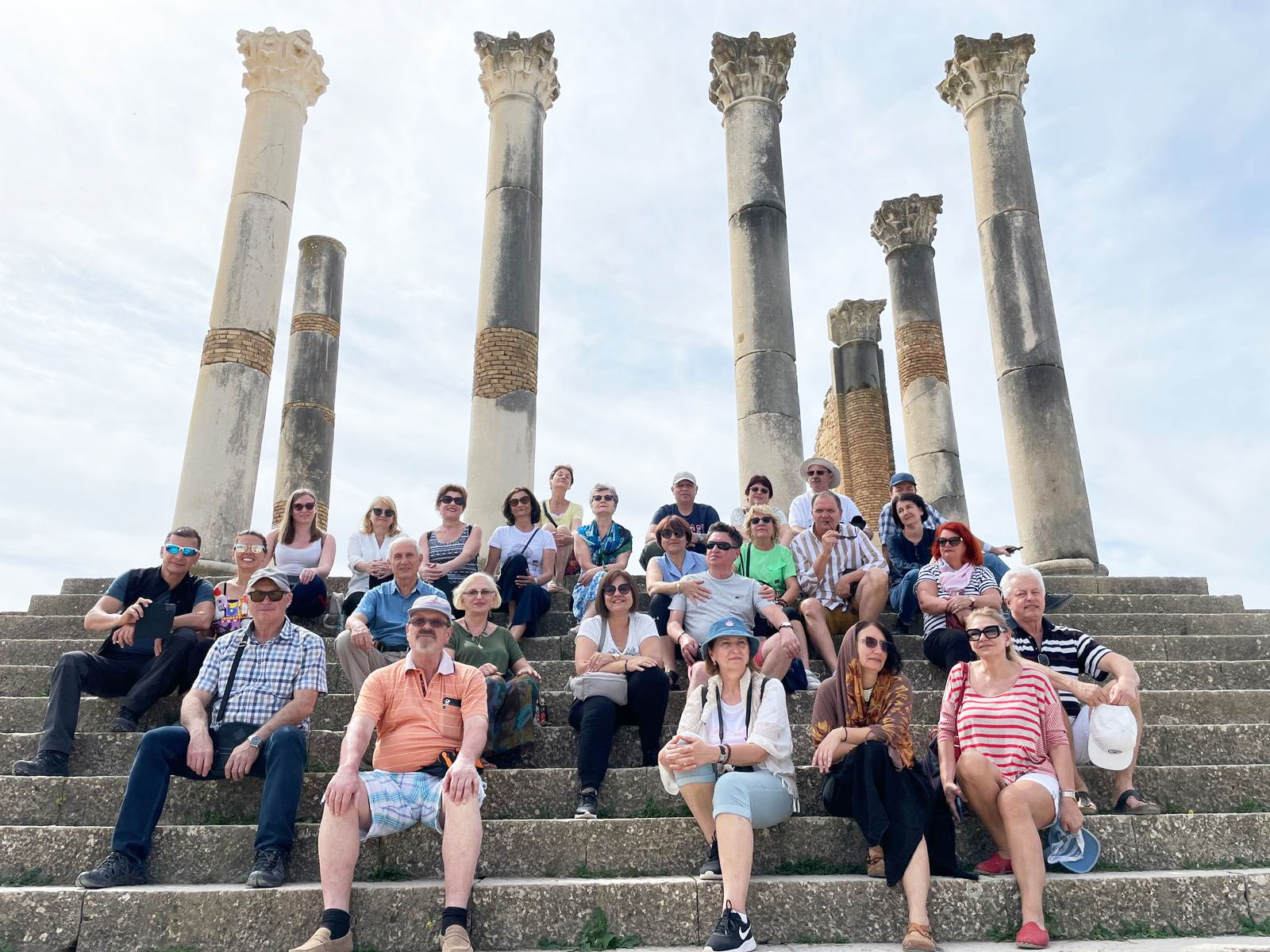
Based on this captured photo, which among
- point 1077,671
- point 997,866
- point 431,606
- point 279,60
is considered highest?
point 279,60

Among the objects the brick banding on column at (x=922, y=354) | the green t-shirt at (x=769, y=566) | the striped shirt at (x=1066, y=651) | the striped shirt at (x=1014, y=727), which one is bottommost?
the striped shirt at (x=1014, y=727)

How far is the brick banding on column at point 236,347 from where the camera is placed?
12.2 metres

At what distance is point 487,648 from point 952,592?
3341mm

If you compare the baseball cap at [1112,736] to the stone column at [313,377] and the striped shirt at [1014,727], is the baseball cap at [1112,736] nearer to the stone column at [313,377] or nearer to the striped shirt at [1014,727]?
the striped shirt at [1014,727]

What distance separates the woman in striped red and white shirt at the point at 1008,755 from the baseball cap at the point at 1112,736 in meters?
0.32

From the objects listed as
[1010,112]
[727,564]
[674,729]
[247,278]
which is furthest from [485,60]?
[674,729]

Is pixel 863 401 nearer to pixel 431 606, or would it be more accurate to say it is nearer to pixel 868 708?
pixel 868 708

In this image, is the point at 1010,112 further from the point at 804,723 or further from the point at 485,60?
the point at 804,723

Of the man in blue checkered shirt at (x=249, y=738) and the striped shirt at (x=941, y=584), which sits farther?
the striped shirt at (x=941, y=584)

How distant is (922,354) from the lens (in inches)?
701

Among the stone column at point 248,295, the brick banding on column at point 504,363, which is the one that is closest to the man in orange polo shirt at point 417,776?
the stone column at point 248,295

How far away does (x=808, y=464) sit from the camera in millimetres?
8312

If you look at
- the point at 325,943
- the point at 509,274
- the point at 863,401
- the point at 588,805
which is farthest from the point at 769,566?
the point at 863,401

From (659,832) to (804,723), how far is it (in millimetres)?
1755
